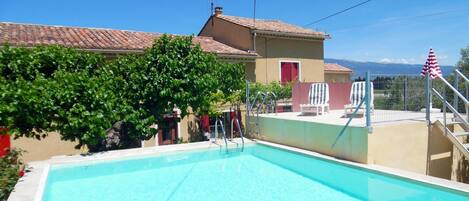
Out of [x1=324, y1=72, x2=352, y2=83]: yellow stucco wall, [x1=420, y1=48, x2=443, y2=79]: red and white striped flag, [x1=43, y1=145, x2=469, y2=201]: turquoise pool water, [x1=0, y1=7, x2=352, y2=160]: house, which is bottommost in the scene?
[x1=43, y1=145, x2=469, y2=201]: turquoise pool water

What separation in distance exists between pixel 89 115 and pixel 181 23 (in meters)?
17.4

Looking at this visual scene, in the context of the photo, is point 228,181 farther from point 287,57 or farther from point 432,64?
point 287,57

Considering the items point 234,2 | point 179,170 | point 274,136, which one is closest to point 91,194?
point 179,170

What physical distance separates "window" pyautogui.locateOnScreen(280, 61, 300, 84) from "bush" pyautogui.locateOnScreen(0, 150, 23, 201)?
56.9 feet

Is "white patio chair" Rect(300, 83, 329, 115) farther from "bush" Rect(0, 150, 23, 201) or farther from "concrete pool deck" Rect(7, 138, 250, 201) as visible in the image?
"bush" Rect(0, 150, 23, 201)

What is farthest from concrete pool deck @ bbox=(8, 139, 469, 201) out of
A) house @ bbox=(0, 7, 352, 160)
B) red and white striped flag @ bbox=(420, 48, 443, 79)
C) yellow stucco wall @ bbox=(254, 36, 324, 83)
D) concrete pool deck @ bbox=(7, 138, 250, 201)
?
yellow stucco wall @ bbox=(254, 36, 324, 83)

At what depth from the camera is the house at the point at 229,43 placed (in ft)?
55.5

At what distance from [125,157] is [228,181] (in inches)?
165

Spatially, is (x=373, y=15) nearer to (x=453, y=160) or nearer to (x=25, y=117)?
(x=453, y=160)

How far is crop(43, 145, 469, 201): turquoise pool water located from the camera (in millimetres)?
8148

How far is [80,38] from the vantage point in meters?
17.6

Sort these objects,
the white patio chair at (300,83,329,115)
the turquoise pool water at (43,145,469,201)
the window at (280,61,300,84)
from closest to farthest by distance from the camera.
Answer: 1. the turquoise pool water at (43,145,469,201)
2. the white patio chair at (300,83,329,115)
3. the window at (280,61,300,84)

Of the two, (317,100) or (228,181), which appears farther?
(317,100)

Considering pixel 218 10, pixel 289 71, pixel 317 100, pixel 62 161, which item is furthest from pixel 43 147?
pixel 289 71
